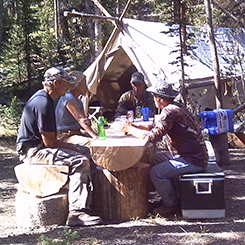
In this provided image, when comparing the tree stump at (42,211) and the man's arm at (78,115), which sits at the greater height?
the man's arm at (78,115)

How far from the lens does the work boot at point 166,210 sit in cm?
464

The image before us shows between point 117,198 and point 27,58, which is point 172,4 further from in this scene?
point 27,58

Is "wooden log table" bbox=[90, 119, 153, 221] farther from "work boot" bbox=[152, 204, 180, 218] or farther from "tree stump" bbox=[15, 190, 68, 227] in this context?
"tree stump" bbox=[15, 190, 68, 227]

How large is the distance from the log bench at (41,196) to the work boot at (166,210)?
87cm

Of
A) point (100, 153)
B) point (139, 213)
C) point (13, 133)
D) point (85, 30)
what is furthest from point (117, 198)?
point (85, 30)

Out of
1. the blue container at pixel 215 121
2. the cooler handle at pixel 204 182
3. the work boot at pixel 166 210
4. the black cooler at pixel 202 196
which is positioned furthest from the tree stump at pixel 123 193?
the blue container at pixel 215 121

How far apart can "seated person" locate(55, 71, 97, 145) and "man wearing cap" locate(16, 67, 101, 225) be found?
0.64 m

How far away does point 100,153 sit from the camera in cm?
425

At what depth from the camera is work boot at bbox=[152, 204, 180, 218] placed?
464cm

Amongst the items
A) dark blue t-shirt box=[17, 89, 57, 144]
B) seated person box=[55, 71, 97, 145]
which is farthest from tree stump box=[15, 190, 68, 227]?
seated person box=[55, 71, 97, 145]

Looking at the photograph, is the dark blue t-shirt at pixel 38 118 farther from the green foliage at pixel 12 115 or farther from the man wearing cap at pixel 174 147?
the green foliage at pixel 12 115

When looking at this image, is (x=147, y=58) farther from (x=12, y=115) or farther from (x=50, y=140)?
(x=50, y=140)

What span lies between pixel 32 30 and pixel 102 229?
11.1 m

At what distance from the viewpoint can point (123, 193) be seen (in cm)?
455
